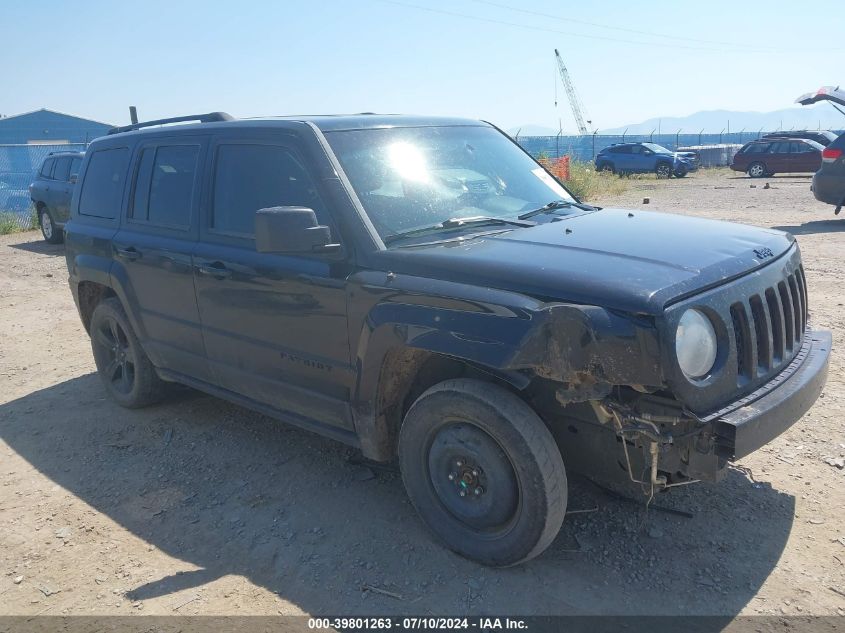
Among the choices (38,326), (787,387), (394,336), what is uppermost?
(394,336)

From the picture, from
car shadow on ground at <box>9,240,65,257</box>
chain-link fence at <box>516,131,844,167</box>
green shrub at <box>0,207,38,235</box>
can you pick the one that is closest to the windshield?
car shadow on ground at <box>9,240,65,257</box>

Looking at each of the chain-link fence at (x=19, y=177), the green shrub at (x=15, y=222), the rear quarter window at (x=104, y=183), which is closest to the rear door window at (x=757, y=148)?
the chain-link fence at (x=19, y=177)

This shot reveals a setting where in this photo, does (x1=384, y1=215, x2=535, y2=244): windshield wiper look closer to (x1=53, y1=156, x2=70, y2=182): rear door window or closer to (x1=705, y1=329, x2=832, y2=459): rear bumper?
(x1=705, y1=329, x2=832, y2=459): rear bumper

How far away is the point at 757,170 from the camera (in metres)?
28.7

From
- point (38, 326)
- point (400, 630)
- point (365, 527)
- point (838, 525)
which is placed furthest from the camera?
point (38, 326)

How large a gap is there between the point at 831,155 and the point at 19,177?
1935cm

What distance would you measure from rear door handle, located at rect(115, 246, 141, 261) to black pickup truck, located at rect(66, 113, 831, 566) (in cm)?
3

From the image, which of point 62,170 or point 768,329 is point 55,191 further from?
point 768,329

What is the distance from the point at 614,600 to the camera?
2.96 metres

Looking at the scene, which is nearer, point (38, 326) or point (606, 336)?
point (606, 336)

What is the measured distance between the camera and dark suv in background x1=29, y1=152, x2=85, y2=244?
45.7ft

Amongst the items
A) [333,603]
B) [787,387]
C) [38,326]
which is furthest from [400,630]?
[38,326]

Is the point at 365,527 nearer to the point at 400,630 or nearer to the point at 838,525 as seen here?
the point at 400,630

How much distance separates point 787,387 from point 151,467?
3.64 meters
